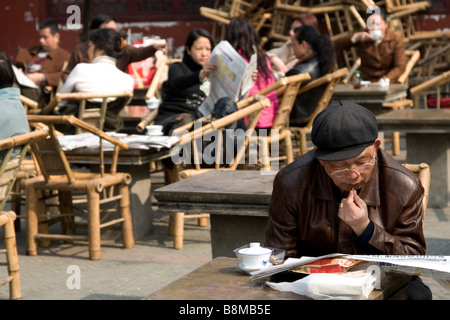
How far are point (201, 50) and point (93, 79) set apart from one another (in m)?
0.90

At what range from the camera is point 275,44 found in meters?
14.4

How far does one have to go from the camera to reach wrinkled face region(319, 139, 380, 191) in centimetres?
274

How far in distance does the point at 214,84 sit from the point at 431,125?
179cm

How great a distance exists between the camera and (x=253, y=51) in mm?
7199

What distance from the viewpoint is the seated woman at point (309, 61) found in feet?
26.3

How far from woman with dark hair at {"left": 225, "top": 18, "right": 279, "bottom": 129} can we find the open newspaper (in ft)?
14.4

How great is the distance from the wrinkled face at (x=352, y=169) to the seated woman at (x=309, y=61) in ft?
17.2

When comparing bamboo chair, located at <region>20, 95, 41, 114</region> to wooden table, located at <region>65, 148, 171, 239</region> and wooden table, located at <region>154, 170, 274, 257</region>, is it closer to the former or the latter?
wooden table, located at <region>65, 148, 171, 239</region>

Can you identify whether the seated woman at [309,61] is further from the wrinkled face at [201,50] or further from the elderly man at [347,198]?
the elderly man at [347,198]

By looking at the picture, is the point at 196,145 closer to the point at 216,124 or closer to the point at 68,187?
the point at 216,124
